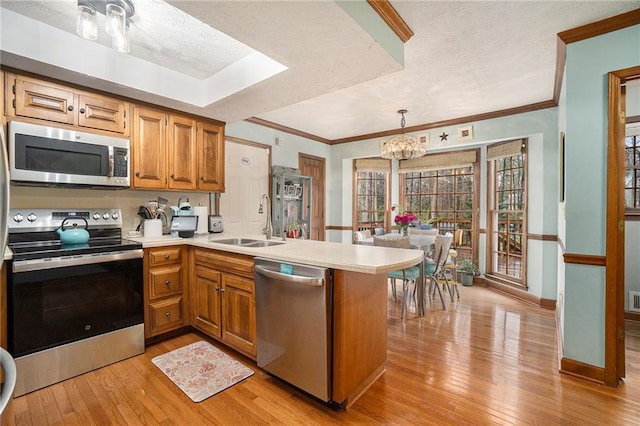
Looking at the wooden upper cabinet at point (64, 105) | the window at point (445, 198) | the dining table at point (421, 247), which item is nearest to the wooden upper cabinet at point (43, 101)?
the wooden upper cabinet at point (64, 105)

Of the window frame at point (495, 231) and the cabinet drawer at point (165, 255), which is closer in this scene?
the cabinet drawer at point (165, 255)

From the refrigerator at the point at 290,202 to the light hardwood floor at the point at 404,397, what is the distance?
2.19 m

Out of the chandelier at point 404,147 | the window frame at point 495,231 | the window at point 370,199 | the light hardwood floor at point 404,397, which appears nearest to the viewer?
the light hardwood floor at point 404,397

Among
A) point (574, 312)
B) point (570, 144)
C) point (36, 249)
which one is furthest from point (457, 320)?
point (36, 249)

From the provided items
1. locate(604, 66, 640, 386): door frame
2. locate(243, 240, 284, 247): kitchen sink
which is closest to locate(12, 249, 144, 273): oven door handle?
locate(243, 240, 284, 247): kitchen sink

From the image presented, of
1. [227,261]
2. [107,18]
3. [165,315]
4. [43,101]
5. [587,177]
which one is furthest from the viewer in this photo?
[165,315]

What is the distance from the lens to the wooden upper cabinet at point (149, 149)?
9.02 feet

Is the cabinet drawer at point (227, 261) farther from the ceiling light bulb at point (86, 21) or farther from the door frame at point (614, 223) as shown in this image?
the door frame at point (614, 223)

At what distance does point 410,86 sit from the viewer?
3.20 metres

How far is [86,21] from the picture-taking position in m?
1.79

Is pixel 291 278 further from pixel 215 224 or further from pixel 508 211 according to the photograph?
pixel 508 211

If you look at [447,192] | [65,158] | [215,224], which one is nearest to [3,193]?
[65,158]

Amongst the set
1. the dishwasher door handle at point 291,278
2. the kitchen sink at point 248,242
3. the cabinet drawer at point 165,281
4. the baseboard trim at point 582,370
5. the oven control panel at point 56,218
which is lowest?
the baseboard trim at point 582,370

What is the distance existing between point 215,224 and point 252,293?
1582mm
